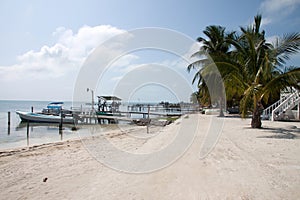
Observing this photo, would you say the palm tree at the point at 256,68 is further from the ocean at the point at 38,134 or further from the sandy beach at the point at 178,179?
the ocean at the point at 38,134

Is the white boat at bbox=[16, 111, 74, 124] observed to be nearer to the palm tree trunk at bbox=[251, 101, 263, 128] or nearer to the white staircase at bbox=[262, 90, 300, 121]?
the palm tree trunk at bbox=[251, 101, 263, 128]

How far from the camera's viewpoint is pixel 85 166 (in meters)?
6.28

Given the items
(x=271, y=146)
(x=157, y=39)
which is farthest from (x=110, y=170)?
(x=157, y=39)

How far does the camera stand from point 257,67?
11.6 meters

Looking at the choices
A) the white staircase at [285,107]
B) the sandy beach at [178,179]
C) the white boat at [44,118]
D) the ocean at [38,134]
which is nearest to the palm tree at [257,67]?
the sandy beach at [178,179]

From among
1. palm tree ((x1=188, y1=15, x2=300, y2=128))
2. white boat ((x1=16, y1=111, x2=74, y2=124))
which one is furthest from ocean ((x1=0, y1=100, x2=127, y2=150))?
palm tree ((x1=188, y1=15, x2=300, y2=128))

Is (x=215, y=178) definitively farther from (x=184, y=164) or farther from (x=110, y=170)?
(x=110, y=170)

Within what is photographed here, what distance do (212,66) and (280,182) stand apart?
8.60m

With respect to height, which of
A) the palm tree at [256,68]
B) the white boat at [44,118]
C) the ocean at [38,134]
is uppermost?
the palm tree at [256,68]

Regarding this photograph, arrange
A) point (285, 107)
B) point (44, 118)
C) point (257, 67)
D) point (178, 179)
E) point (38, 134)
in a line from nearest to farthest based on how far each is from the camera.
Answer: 1. point (178, 179)
2. point (257, 67)
3. point (285, 107)
4. point (38, 134)
5. point (44, 118)

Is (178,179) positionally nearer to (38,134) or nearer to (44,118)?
(38,134)

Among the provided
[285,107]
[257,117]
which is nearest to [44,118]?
[257,117]

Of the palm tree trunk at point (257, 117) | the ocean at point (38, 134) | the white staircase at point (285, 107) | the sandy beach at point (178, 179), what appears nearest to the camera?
the sandy beach at point (178, 179)

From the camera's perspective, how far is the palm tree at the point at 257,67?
406 inches
